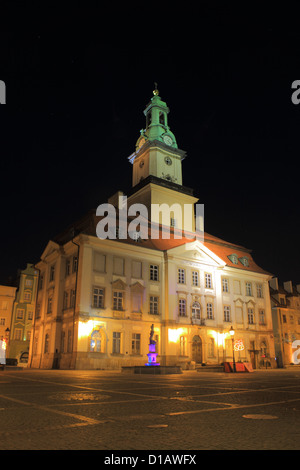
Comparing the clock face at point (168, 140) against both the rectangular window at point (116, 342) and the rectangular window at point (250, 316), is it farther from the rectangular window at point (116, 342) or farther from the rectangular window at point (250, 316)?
the rectangular window at point (116, 342)

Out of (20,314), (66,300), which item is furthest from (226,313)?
(20,314)

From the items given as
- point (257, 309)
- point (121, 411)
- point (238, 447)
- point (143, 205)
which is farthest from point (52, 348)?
point (238, 447)

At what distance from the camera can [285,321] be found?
212ft

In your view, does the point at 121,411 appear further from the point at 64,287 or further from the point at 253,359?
the point at 253,359

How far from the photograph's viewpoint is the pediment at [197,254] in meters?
42.1

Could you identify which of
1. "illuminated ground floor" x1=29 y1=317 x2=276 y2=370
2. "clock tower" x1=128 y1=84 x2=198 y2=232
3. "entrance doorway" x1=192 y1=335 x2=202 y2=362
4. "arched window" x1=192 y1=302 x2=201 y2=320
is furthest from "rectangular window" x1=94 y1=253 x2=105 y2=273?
"clock tower" x1=128 y1=84 x2=198 y2=232

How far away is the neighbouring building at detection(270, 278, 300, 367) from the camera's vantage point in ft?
206

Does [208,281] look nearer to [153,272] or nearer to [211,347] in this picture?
[211,347]

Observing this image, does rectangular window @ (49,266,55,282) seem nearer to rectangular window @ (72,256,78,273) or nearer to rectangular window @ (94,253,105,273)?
rectangular window @ (72,256,78,273)

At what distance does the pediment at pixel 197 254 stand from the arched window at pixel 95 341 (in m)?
11.6

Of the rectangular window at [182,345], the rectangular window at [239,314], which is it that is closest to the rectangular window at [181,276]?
the rectangular window at [182,345]

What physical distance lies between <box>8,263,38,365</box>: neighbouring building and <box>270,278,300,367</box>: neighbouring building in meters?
37.5

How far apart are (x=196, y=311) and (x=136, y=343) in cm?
838

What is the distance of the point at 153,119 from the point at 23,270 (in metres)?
29.3
